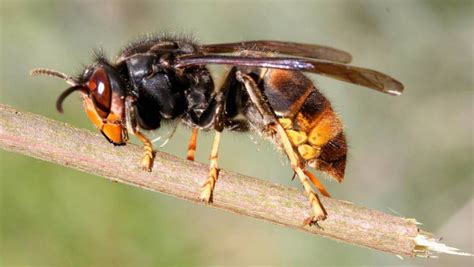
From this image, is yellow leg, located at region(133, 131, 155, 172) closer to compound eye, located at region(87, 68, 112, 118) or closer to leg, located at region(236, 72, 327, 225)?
compound eye, located at region(87, 68, 112, 118)

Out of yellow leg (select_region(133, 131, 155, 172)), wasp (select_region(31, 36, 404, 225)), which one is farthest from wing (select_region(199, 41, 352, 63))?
yellow leg (select_region(133, 131, 155, 172))

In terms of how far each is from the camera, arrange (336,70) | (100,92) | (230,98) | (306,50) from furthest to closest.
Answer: (306,50) < (230,98) < (100,92) < (336,70)

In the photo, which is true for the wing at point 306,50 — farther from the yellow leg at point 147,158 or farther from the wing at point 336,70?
the yellow leg at point 147,158

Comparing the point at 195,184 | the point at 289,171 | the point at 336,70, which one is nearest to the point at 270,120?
the point at 336,70

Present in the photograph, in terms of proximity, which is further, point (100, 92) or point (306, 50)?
point (306, 50)

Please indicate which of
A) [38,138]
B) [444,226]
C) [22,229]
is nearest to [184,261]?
[22,229]

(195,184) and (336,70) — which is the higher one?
(336,70)

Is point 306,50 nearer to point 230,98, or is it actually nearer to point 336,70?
point 230,98
